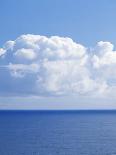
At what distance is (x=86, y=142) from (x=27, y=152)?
28.3 m

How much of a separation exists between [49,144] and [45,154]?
21.3 meters

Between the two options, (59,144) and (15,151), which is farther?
(59,144)

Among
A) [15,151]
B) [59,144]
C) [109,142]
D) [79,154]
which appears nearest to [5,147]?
[15,151]

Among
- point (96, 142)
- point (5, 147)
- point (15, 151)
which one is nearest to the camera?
point (15, 151)

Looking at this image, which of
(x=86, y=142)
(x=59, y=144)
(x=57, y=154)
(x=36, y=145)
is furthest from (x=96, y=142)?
(x=57, y=154)

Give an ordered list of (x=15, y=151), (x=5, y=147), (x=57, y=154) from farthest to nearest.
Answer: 1. (x=5, y=147)
2. (x=15, y=151)
3. (x=57, y=154)

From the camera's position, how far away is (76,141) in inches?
4961

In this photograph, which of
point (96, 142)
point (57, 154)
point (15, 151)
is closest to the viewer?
point (57, 154)

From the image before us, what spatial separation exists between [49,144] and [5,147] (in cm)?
1504

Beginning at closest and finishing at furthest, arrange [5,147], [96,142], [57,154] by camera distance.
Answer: [57,154] → [5,147] → [96,142]

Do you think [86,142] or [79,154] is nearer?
[79,154]

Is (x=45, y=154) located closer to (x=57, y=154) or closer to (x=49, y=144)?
(x=57, y=154)

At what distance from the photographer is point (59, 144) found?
117000mm

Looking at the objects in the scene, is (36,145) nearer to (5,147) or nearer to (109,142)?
(5,147)
